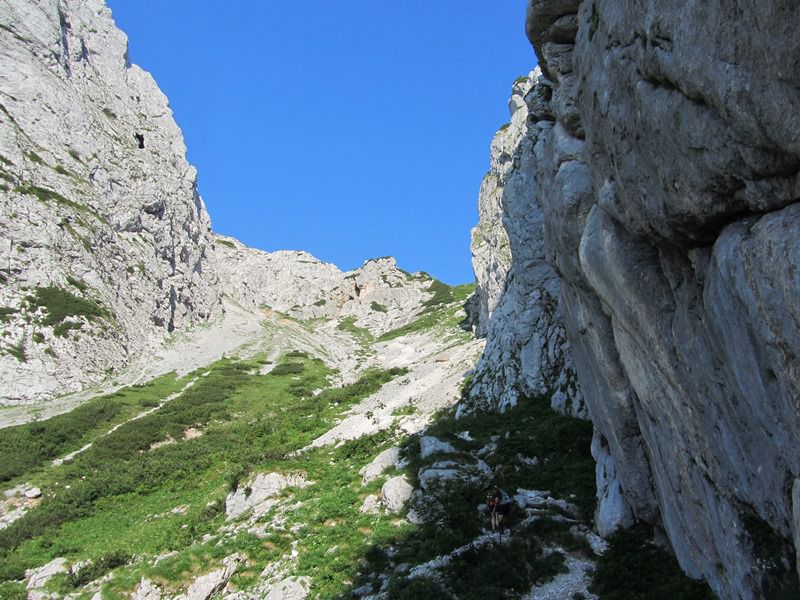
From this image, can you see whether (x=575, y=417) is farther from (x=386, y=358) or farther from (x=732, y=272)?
(x=386, y=358)

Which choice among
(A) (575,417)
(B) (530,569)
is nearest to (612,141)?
(B) (530,569)

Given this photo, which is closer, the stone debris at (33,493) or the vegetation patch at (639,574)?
the vegetation patch at (639,574)

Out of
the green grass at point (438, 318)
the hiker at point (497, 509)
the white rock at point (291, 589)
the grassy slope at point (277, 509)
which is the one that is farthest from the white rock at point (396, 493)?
the green grass at point (438, 318)

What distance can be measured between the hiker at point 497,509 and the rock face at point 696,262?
351 centimetres

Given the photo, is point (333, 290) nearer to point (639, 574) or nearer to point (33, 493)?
point (33, 493)

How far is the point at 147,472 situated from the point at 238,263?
165562 millimetres

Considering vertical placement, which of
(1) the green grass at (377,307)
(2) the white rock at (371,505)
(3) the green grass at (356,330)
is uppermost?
(1) the green grass at (377,307)

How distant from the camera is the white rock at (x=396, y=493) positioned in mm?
22203

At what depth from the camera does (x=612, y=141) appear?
40.4ft

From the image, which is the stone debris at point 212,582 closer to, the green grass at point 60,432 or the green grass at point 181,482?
the green grass at point 181,482

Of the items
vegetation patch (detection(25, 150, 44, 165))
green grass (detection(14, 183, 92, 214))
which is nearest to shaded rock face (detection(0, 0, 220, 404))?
green grass (detection(14, 183, 92, 214))

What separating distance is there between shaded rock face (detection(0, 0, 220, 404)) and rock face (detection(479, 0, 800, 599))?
194 ft

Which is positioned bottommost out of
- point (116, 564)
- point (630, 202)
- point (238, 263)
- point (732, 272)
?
point (116, 564)

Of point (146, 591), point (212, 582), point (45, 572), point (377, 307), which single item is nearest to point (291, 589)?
point (212, 582)
